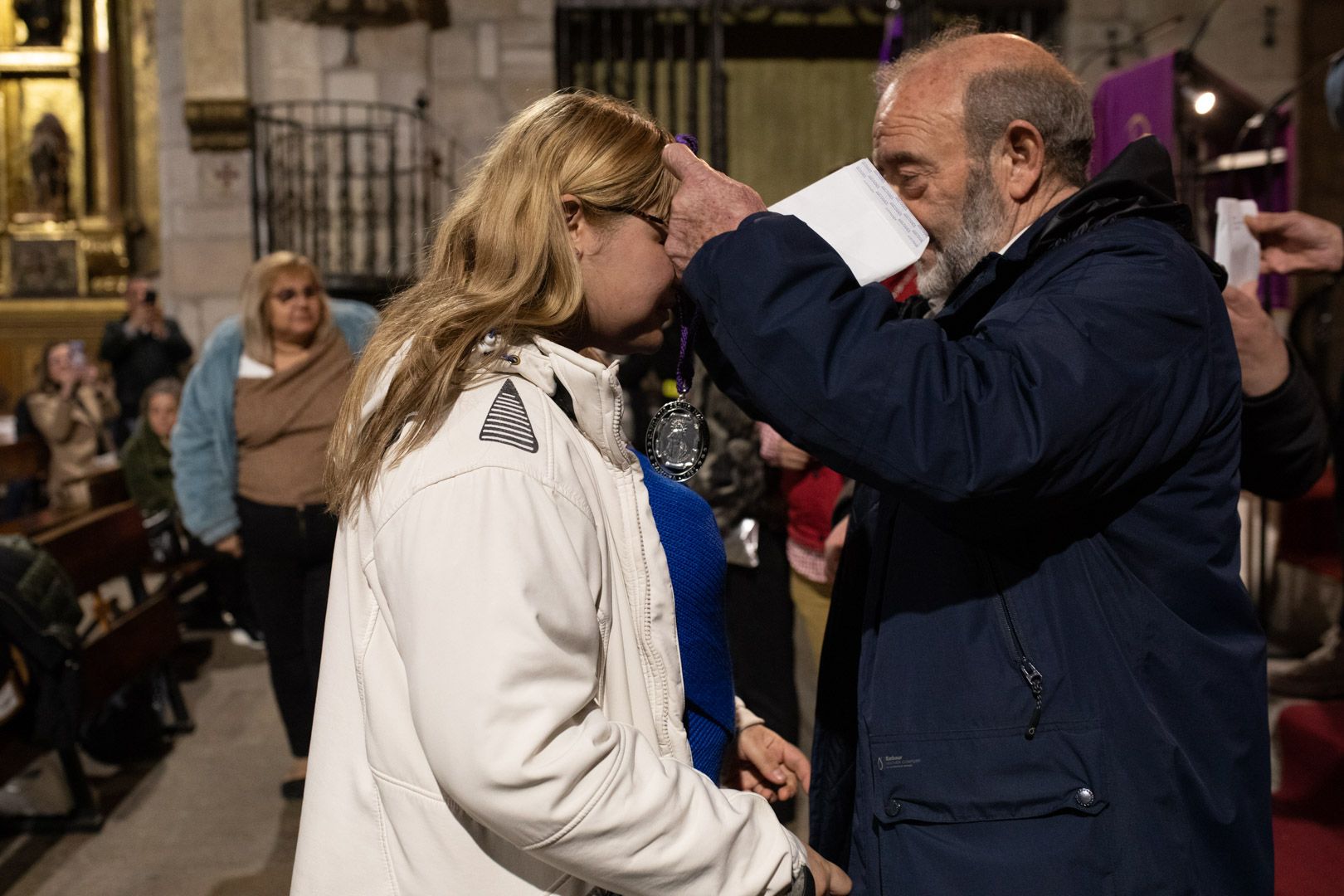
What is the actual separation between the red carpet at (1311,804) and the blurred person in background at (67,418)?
532cm

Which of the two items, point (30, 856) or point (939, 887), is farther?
point (30, 856)

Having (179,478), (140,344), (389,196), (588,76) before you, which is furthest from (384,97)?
(179,478)

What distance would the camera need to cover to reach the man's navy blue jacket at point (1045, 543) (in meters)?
1.23

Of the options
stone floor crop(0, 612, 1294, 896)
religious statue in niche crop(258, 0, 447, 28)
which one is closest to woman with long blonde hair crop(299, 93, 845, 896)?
stone floor crop(0, 612, 1294, 896)

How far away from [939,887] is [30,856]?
3374 millimetres

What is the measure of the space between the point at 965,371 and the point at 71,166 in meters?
13.0

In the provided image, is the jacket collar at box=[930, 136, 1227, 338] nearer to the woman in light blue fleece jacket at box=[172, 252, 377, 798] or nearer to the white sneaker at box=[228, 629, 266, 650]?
the woman in light blue fleece jacket at box=[172, 252, 377, 798]

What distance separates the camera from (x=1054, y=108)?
1.61m

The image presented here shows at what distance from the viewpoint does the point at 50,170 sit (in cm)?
1209

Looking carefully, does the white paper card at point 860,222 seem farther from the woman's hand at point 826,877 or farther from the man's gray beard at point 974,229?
the woman's hand at point 826,877

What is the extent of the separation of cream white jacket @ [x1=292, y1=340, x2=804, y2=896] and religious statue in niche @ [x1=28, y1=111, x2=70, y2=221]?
1253 cm

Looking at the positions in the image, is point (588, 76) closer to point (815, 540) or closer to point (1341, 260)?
point (815, 540)

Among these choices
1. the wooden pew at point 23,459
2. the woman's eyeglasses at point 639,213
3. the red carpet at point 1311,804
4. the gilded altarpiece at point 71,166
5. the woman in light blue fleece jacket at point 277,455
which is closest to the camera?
the woman's eyeglasses at point 639,213

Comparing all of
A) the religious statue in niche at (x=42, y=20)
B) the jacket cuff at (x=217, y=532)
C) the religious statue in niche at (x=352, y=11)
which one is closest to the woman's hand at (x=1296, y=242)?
the jacket cuff at (x=217, y=532)
